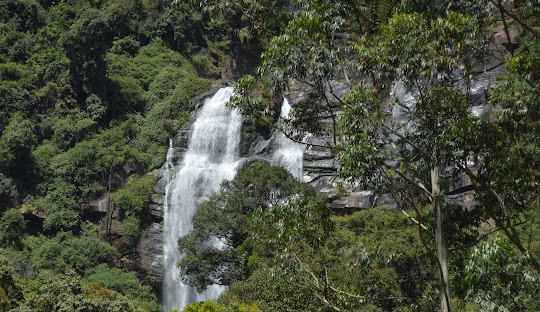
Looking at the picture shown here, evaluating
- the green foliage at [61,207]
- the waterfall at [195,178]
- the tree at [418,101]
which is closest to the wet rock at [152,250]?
the waterfall at [195,178]

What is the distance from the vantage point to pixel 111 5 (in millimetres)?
55750

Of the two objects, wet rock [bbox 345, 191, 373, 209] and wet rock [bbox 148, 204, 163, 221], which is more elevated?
wet rock [bbox 345, 191, 373, 209]

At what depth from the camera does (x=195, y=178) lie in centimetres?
3931

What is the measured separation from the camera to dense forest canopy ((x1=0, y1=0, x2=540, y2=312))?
1141 centimetres

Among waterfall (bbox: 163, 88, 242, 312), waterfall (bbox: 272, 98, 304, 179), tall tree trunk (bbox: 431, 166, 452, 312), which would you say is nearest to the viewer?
tall tree trunk (bbox: 431, 166, 452, 312)

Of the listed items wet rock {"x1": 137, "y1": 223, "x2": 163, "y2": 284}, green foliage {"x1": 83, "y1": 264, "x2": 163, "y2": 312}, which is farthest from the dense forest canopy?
wet rock {"x1": 137, "y1": 223, "x2": 163, "y2": 284}

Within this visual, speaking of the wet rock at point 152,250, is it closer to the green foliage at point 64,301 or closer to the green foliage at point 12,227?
the green foliage at point 12,227

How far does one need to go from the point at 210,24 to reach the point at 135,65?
1040 cm

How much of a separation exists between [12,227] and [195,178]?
1203cm

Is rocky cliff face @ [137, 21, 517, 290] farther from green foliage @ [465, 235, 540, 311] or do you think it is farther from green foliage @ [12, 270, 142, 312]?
green foliage @ [465, 235, 540, 311]

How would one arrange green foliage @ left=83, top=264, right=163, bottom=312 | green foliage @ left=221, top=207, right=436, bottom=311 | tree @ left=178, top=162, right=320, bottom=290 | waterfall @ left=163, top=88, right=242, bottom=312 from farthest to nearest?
waterfall @ left=163, top=88, right=242, bottom=312 < green foliage @ left=83, top=264, right=163, bottom=312 < tree @ left=178, top=162, right=320, bottom=290 < green foliage @ left=221, top=207, right=436, bottom=311

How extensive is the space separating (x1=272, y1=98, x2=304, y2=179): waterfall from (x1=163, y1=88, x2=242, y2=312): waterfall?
9.57 ft

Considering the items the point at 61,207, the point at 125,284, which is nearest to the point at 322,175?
the point at 125,284

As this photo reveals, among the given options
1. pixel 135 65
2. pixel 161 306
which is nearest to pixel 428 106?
pixel 161 306
